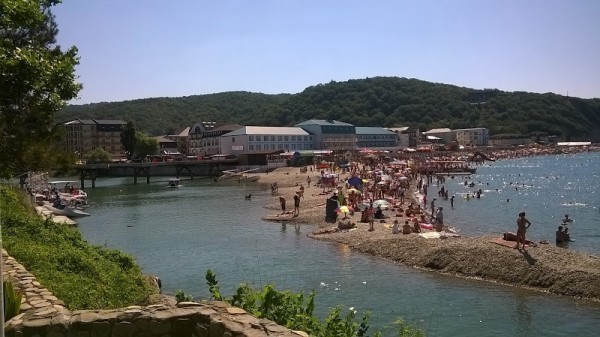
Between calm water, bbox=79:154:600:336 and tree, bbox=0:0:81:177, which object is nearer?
tree, bbox=0:0:81:177

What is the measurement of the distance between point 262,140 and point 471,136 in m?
84.7

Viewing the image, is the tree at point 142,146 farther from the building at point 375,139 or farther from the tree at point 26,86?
the tree at point 26,86

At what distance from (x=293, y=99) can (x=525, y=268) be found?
173458 mm

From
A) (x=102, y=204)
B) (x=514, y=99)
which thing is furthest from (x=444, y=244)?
(x=514, y=99)

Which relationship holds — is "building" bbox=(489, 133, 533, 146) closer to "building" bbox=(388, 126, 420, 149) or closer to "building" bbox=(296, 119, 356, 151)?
"building" bbox=(388, 126, 420, 149)

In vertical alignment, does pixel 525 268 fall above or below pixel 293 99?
below

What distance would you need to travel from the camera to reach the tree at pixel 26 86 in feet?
22.6

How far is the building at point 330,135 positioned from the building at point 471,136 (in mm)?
54643

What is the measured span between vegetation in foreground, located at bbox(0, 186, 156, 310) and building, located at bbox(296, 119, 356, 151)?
9606cm

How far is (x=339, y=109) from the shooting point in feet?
574

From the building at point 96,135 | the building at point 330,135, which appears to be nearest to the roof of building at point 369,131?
the building at point 330,135

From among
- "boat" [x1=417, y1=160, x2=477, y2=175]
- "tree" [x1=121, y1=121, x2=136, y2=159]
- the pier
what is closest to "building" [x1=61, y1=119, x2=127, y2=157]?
"tree" [x1=121, y1=121, x2=136, y2=159]

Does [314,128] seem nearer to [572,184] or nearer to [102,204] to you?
[572,184]

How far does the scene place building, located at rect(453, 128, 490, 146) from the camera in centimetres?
15956
